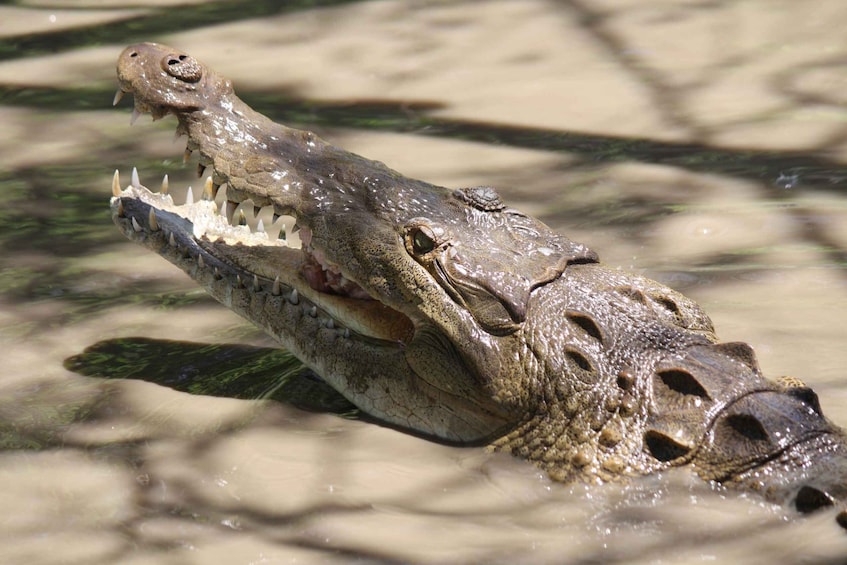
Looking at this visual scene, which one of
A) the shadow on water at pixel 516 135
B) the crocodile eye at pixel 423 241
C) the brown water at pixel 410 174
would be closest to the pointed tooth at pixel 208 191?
the brown water at pixel 410 174

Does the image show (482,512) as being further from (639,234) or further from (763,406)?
(639,234)

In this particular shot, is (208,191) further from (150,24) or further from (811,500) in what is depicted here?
(150,24)

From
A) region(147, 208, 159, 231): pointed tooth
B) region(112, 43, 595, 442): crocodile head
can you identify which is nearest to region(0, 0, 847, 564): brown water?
region(112, 43, 595, 442): crocodile head

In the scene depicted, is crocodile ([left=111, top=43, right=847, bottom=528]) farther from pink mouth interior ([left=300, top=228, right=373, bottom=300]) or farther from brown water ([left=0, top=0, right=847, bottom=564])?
brown water ([left=0, top=0, right=847, bottom=564])

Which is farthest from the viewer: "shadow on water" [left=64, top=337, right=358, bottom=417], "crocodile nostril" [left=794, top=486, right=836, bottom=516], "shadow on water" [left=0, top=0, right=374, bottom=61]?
"shadow on water" [left=0, top=0, right=374, bottom=61]

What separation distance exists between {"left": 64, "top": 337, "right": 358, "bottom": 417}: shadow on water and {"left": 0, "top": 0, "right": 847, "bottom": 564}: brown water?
1 cm

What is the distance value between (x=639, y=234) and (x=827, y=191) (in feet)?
3.55

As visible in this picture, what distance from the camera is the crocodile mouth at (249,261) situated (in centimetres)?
395

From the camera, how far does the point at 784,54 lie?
7961 millimetres

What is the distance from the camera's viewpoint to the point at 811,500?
3.21 meters

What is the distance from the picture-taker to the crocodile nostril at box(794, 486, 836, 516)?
3182 mm

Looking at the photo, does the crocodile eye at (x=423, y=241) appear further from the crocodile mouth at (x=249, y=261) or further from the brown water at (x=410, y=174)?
the brown water at (x=410, y=174)

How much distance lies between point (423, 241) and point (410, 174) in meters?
2.58

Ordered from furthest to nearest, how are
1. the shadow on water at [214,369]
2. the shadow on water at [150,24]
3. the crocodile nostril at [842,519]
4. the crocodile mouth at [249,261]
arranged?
the shadow on water at [150,24]
the shadow on water at [214,369]
the crocodile mouth at [249,261]
the crocodile nostril at [842,519]
